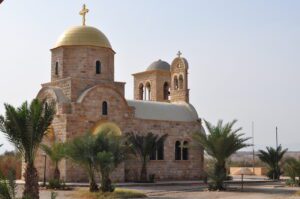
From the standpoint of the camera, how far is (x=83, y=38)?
27.3 meters

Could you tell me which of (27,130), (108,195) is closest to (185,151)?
(108,195)

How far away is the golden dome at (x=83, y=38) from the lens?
27.2 m

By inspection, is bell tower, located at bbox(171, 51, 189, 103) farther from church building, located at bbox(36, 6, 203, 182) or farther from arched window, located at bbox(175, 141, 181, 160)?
arched window, located at bbox(175, 141, 181, 160)

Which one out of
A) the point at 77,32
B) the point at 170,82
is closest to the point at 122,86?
the point at 77,32

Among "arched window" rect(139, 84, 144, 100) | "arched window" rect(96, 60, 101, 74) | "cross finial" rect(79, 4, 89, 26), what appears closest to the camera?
"arched window" rect(96, 60, 101, 74)

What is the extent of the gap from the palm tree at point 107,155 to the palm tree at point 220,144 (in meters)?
4.85

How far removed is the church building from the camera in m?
25.6

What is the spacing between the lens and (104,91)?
26.8m

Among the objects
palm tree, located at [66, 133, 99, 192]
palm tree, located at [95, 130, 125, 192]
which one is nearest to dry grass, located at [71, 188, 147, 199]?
palm tree, located at [95, 130, 125, 192]

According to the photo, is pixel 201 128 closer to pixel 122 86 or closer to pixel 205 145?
pixel 122 86

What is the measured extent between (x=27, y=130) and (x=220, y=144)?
10694 mm

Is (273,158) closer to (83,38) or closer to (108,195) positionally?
(83,38)

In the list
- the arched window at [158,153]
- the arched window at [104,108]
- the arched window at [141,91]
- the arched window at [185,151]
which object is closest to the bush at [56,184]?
the arched window at [104,108]

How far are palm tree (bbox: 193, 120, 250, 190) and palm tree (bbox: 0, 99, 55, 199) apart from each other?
1007 cm
